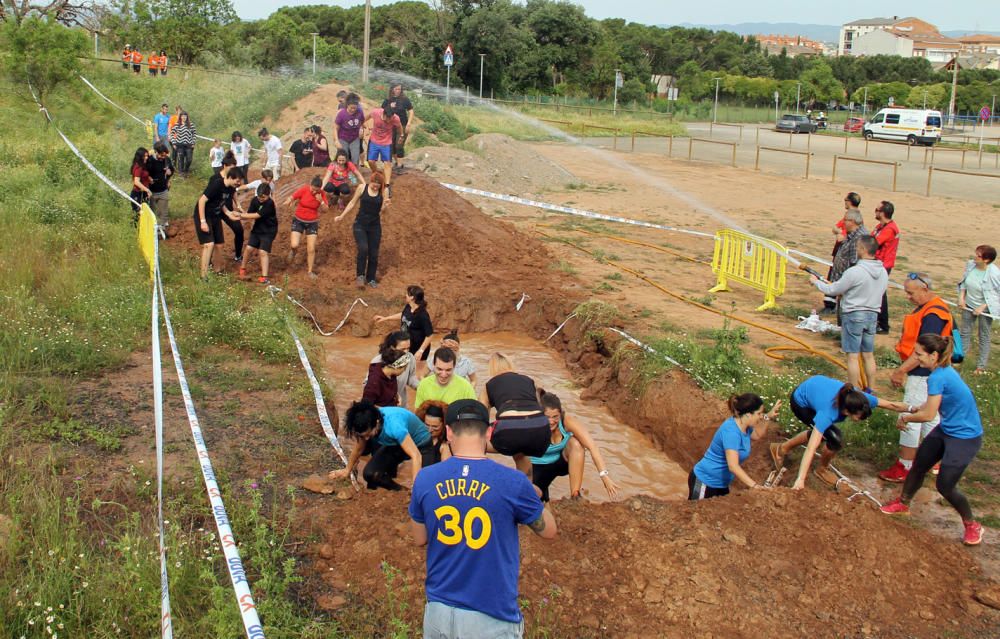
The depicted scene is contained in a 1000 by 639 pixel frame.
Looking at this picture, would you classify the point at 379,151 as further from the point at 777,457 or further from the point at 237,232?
the point at 777,457

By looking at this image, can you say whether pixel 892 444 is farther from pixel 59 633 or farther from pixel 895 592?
pixel 59 633

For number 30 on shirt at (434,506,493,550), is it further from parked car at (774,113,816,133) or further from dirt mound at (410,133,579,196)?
parked car at (774,113,816,133)

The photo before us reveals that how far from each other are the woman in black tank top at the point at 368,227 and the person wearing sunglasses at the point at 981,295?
750 cm

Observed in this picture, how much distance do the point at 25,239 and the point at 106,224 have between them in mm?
1644

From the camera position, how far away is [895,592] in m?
6.20

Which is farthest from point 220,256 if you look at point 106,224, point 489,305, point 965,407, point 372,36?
point 372,36

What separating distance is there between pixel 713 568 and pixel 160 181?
12354 millimetres

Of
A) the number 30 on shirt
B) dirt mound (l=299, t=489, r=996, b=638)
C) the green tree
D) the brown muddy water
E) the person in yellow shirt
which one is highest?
the green tree

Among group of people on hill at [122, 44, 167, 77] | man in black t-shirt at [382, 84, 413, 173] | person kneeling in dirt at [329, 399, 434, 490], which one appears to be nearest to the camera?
person kneeling in dirt at [329, 399, 434, 490]

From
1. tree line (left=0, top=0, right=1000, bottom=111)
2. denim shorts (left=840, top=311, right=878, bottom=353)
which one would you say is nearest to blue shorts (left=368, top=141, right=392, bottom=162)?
denim shorts (left=840, top=311, right=878, bottom=353)

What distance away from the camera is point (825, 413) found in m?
7.60

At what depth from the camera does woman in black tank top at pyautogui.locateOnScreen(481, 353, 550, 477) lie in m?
6.77

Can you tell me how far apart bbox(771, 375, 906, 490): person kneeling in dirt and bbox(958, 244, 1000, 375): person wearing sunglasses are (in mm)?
3223

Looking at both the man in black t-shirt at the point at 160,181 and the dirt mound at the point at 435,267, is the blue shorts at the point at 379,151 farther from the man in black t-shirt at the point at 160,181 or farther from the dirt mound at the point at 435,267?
the man in black t-shirt at the point at 160,181
